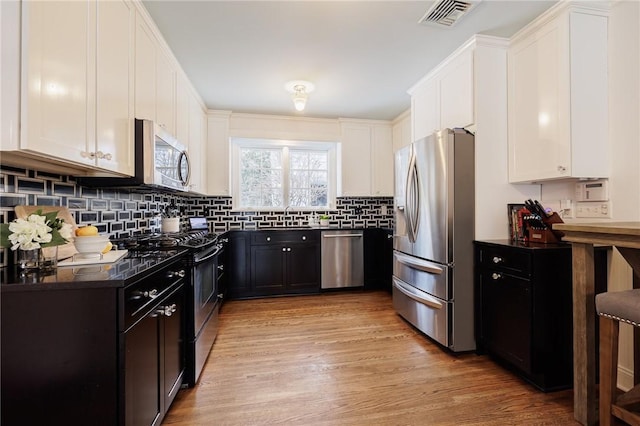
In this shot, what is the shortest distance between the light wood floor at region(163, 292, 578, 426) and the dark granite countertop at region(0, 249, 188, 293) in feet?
3.02

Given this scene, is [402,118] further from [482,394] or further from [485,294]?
[482,394]

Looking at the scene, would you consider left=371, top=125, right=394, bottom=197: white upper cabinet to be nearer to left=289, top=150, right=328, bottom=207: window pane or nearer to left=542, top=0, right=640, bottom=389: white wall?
left=289, top=150, right=328, bottom=207: window pane

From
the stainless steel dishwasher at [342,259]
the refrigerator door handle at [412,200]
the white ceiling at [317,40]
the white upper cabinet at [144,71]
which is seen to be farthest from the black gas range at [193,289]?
the stainless steel dishwasher at [342,259]

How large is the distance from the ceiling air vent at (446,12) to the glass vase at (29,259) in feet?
8.26

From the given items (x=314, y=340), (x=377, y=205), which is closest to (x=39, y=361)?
(x=314, y=340)

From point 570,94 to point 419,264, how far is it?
1.58 m

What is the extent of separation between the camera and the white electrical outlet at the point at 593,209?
6.39ft

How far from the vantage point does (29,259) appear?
121 cm

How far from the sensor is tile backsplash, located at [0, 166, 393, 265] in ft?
4.57

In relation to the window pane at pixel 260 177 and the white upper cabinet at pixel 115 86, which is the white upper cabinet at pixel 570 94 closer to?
the white upper cabinet at pixel 115 86

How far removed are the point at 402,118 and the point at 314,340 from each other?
10.1 feet

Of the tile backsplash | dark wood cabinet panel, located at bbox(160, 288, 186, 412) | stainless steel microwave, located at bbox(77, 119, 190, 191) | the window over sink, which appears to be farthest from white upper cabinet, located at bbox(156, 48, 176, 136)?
the window over sink

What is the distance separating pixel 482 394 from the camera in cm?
179

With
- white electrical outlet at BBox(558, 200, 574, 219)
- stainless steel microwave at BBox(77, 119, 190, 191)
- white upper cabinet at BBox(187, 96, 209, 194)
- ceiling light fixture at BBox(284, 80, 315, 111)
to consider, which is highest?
ceiling light fixture at BBox(284, 80, 315, 111)
